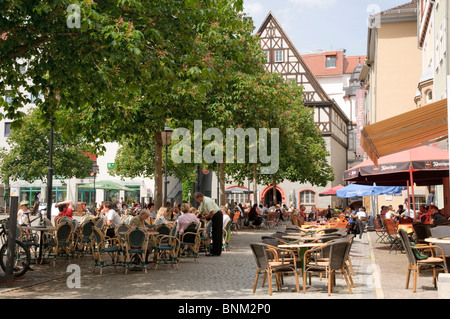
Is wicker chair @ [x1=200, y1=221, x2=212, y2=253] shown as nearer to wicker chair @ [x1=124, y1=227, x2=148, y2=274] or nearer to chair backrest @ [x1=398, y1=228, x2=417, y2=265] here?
wicker chair @ [x1=124, y1=227, x2=148, y2=274]

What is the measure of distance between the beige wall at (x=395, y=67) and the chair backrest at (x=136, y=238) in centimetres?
2969

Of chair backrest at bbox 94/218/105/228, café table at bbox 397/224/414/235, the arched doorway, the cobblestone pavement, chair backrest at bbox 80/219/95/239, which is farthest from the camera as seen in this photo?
the arched doorway

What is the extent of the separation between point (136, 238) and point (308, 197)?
150 feet

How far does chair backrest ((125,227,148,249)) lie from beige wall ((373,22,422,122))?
29688 millimetres

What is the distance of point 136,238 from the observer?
11938 mm

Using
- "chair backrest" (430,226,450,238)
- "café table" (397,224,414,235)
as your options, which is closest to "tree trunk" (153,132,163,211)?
"café table" (397,224,414,235)

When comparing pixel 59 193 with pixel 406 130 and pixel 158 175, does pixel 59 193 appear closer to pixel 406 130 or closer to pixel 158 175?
pixel 158 175

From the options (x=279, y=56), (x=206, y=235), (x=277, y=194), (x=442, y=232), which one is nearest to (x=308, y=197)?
(x=277, y=194)

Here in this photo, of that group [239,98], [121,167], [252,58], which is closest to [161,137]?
[239,98]

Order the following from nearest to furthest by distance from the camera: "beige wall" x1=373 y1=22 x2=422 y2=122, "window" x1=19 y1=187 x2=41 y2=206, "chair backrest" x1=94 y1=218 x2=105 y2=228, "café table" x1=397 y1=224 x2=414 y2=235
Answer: "café table" x1=397 y1=224 x2=414 y2=235
"chair backrest" x1=94 y1=218 x2=105 y2=228
"beige wall" x1=373 y1=22 x2=422 y2=122
"window" x1=19 y1=187 x2=41 y2=206

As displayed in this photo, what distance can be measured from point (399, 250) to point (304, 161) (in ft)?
78.3

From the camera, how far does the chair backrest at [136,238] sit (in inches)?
467

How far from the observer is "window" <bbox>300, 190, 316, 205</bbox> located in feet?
185
